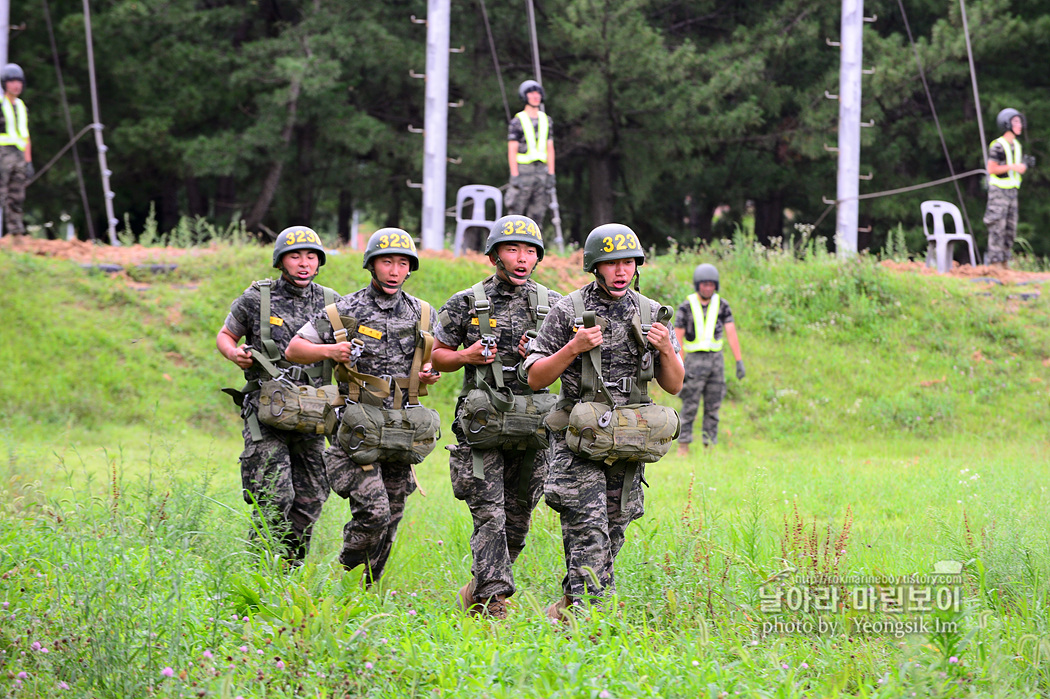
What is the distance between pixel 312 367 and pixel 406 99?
21583 millimetres

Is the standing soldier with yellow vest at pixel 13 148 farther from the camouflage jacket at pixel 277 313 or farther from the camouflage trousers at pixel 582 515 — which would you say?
the camouflage trousers at pixel 582 515

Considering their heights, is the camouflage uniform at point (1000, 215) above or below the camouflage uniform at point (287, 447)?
above

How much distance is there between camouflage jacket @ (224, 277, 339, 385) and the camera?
7.33m

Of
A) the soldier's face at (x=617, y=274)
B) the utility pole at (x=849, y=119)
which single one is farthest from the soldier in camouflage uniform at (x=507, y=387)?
the utility pole at (x=849, y=119)

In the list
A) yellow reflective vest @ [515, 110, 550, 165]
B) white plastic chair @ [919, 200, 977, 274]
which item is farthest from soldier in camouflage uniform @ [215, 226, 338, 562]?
white plastic chair @ [919, 200, 977, 274]

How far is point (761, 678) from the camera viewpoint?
4.46 meters

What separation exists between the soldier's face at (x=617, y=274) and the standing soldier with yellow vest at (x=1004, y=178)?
12009mm

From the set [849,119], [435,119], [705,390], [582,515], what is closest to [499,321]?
[582,515]

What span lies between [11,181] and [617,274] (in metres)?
11.9

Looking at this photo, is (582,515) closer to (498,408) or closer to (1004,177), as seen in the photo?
(498,408)

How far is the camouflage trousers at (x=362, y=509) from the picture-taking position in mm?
6340

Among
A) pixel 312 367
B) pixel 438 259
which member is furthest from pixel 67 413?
pixel 312 367

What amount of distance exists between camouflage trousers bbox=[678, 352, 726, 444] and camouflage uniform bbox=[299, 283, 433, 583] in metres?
6.06

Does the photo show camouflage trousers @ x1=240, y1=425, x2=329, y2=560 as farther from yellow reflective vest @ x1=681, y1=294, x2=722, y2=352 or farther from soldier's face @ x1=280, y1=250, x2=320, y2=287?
yellow reflective vest @ x1=681, y1=294, x2=722, y2=352
